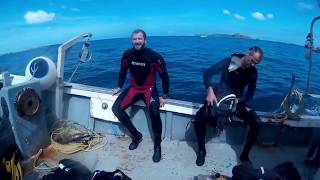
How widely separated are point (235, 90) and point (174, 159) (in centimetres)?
105

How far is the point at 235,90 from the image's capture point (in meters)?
3.30

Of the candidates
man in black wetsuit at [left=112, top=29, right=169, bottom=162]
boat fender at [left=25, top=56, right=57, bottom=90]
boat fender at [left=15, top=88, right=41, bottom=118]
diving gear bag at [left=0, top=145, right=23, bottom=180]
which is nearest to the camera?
diving gear bag at [left=0, top=145, right=23, bottom=180]

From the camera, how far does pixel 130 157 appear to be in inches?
133

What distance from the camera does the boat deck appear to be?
3102 mm

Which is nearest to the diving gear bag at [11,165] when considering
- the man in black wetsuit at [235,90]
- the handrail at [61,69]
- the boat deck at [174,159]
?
the boat deck at [174,159]

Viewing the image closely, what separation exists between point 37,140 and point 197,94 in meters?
4.42

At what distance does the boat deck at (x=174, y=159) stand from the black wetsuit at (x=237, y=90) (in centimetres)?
24

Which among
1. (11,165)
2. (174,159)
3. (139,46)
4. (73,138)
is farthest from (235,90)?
(11,165)

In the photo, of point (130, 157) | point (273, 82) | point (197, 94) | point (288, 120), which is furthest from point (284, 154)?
point (273, 82)

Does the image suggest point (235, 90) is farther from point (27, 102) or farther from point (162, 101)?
point (27, 102)

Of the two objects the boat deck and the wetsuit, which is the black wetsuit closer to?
the boat deck

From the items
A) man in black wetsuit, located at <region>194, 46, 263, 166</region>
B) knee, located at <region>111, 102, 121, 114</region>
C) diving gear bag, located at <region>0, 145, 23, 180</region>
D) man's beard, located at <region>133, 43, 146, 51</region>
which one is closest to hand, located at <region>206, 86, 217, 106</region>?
man in black wetsuit, located at <region>194, 46, 263, 166</region>

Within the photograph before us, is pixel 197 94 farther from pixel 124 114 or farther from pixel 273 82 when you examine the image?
pixel 124 114

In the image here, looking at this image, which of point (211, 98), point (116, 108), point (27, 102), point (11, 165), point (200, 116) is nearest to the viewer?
point (11, 165)
